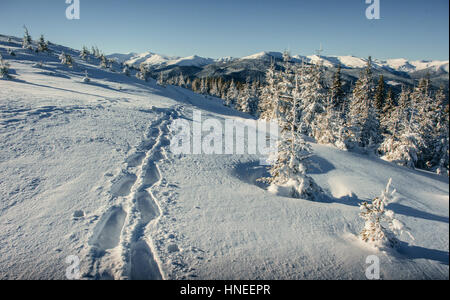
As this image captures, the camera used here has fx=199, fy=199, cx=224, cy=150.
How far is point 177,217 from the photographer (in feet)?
18.0

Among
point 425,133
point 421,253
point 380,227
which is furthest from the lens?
point 425,133

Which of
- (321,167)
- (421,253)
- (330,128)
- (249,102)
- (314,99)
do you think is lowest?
(421,253)

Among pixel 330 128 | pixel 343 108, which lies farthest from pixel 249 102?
pixel 330 128

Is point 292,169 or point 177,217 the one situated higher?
point 292,169

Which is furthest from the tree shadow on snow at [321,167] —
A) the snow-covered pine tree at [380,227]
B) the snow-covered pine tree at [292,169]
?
the snow-covered pine tree at [380,227]

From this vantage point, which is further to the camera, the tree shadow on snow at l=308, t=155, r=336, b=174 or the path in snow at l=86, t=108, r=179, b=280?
the tree shadow on snow at l=308, t=155, r=336, b=174

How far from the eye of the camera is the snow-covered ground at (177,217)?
405 cm

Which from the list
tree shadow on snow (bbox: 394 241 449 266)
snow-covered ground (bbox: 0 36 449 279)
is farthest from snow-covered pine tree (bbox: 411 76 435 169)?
tree shadow on snow (bbox: 394 241 449 266)

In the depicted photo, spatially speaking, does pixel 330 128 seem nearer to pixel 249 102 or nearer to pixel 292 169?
pixel 292 169

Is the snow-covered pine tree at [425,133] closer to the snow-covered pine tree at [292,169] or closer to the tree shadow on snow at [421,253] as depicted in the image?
the tree shadow on snow at [421,253]

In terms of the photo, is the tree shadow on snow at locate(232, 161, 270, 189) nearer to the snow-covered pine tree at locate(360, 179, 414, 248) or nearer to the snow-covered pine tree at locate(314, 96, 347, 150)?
the snow-covered pine tree at locate(360, 179, 414, 248)

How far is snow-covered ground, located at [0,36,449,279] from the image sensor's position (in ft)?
13.3

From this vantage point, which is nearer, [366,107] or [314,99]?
[314,99]

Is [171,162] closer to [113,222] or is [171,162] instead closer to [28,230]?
[113,222]
